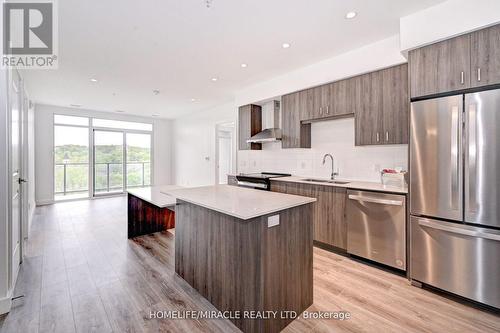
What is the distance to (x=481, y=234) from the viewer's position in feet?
6.43

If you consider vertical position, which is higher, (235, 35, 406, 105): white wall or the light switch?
(235, 35, 406, 105): white wall

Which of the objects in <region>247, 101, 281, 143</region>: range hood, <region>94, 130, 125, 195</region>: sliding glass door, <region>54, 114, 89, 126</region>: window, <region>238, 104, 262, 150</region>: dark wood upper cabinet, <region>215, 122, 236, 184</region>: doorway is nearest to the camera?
<region>247, 101, 281, 143</region>: range hood

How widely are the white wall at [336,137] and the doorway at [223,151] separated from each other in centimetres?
204

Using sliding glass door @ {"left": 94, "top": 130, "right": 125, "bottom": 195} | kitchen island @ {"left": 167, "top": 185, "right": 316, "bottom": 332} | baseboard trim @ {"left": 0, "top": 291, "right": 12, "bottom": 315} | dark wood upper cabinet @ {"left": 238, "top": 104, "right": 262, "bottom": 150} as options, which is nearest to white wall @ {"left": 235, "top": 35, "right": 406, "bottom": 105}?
dark wood upper cabinet @ {"left": 238, "top": 104, "right": 262, "bottom": 150}

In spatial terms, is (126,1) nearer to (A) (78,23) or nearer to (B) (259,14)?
(A) (78,23)

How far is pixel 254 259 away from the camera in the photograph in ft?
5.26

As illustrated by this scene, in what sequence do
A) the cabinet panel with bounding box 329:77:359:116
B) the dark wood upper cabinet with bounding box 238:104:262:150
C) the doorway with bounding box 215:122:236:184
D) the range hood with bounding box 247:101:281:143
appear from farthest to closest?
the doorway with bounding box 215:122:236:184 < the dark wood upper cabinet with bounding box 238:104:262:150 < the range hood with bounding box 247:101:281:143 < the cabinet panel with bounding box 329:77:359:116

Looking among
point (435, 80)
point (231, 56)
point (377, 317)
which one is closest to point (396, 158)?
point (435, 80)

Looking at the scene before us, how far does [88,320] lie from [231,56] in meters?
3.44

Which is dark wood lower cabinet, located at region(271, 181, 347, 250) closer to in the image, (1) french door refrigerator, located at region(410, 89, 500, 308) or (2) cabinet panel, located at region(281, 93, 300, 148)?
(1) french door refrigerator, located at region(410, 89, 500, 308)

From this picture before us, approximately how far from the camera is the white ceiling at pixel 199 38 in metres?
2.27

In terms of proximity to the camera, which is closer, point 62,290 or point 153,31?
point 62,290

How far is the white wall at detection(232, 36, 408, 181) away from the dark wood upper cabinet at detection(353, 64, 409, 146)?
0.49 ft

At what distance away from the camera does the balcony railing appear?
269 inches
